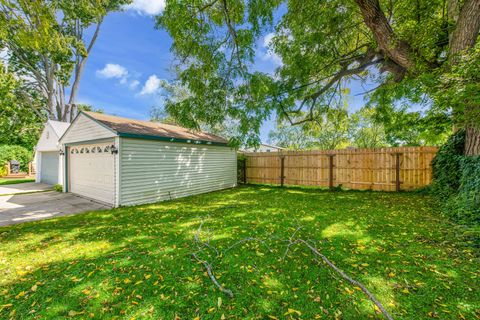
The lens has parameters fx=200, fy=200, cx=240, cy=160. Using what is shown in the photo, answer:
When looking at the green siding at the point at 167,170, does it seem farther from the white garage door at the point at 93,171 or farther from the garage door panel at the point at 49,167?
the garage door panel at the point at 49,167

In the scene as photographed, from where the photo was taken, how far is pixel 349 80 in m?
8.67

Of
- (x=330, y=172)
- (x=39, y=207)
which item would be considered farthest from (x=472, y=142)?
(x=39, y=207)

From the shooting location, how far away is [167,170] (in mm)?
7707

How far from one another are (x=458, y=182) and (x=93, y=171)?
38.1 feet

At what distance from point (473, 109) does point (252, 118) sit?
165 inches

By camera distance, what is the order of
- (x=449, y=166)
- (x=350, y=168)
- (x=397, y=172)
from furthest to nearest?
(x=350, y=168) → (x=397, y=172) → (x=449, y=166)

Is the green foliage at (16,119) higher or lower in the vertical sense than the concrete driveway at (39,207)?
higher

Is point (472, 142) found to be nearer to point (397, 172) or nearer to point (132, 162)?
point (397, 172)

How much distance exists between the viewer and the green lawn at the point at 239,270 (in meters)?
2.00

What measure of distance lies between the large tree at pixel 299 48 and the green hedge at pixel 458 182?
0.71m

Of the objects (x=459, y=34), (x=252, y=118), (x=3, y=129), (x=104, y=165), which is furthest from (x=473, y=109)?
(x=3, y=129)

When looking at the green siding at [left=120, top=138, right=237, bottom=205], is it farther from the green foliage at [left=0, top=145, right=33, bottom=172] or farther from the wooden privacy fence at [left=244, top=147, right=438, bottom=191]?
the green foliage at [left=0, top=145, right=33, bottom=172]

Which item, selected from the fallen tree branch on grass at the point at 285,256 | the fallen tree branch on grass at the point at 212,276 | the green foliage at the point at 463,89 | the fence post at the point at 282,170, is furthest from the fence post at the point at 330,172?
the fallen tree branch on grass at the point at 212,276

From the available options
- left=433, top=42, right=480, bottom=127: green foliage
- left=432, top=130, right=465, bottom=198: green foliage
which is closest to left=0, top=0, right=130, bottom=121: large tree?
left=433, top=42, right=480, bottom=127: green foliage
